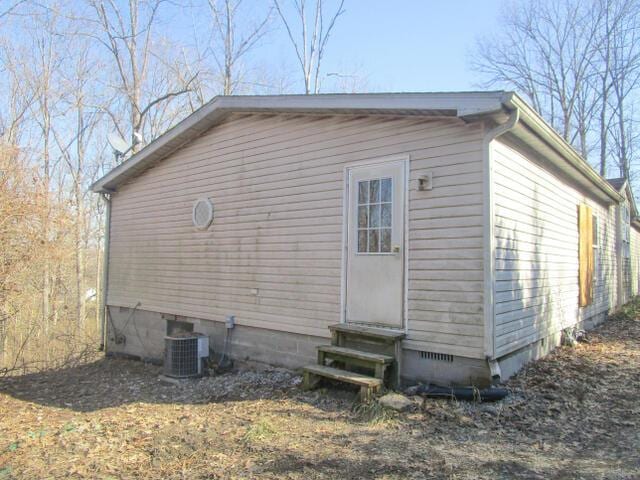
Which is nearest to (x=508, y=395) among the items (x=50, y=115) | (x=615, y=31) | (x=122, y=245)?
(x=122, y=245)

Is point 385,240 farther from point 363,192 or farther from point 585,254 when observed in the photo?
point 585,254

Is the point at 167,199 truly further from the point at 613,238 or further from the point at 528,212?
the point at 613,238

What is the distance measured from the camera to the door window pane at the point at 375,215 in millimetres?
5578

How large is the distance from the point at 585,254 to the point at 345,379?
593 centimetres

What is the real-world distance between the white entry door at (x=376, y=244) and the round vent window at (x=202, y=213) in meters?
2.94

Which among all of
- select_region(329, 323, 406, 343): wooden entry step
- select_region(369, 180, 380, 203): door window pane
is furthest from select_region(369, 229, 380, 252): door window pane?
select_region(329, 323, 406, 343): wooden entry step

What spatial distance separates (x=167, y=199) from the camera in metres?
8.79

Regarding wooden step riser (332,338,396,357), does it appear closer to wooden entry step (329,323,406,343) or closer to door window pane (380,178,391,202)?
wooden entry step (329,323,406,343)

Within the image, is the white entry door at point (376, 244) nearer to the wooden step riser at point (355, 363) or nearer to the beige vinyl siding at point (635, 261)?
the wooden step riser at point (355, 363)

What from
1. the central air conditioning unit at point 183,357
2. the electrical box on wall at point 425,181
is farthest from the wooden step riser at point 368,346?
the central air conditioning unit at point 183,357

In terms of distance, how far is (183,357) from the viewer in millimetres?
7117

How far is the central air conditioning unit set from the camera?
23.3 feet

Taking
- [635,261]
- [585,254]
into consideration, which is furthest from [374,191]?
[635,261]

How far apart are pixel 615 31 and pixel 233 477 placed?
25687mm
